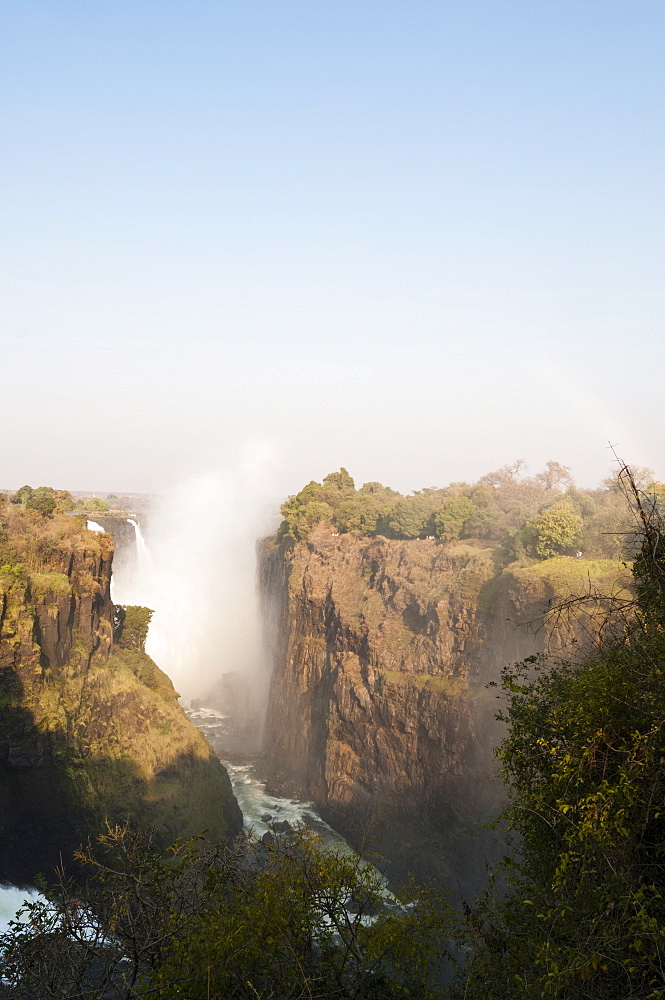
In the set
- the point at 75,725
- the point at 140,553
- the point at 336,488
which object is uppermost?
the point at 336,488

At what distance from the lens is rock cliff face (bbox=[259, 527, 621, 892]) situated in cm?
3516

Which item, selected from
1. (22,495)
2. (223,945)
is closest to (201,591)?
(22,495)

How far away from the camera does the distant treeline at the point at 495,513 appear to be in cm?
4019

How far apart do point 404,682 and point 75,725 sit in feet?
64.4

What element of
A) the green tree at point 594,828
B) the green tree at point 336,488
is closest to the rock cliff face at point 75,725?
the green tree at point 594,828

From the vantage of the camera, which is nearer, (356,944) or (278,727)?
(356,944)

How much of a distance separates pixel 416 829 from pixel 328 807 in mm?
7762

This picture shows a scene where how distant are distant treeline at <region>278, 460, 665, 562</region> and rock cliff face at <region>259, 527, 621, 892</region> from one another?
2.31 m

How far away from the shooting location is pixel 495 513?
1962 inches

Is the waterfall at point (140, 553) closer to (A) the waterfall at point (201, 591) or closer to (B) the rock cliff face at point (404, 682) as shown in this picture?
(A) the waterfall at point (201, 591)

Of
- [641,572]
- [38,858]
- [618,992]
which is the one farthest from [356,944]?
[38,858]

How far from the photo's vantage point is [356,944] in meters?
11.7

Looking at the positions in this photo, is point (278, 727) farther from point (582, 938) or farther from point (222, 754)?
point (582, 938)

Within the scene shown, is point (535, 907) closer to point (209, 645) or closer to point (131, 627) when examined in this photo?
point (131, 627)
